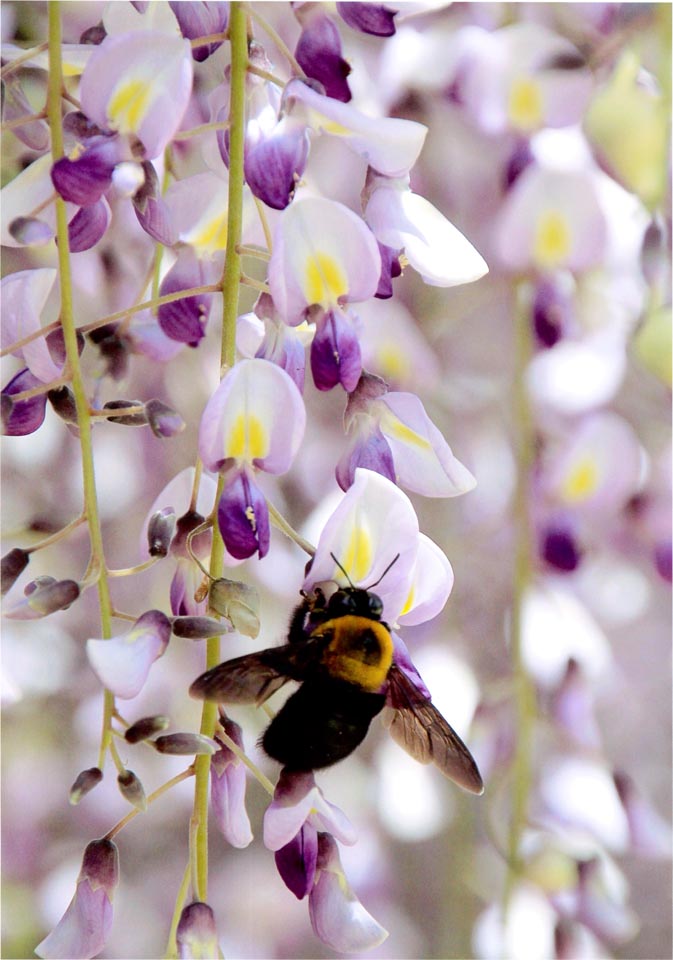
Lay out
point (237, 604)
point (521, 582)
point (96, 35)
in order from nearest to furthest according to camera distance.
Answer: point (237, 604), point (96, 35), point (521, 582)


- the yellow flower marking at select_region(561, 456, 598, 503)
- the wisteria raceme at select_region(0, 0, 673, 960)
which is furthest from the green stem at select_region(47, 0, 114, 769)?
the yellow flower marking at select_region(561, 456, 598, 503)

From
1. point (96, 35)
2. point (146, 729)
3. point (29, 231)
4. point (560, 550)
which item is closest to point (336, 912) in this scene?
point (146, 729)

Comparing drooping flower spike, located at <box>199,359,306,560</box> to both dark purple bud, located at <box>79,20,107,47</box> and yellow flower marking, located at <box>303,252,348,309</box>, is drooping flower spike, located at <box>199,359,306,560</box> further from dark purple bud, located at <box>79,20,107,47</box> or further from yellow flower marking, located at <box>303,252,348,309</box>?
dark purple bud, located at <box>79,20,107,47</box>

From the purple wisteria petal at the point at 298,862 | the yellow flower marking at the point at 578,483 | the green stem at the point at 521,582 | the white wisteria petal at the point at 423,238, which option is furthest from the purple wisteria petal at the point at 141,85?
the yellow flower marking at the point at 578,483

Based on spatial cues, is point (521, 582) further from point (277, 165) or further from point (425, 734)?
point (277, 165)

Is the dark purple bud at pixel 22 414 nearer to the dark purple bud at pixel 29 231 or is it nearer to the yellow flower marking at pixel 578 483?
the dark purple bud at pixel 29 231

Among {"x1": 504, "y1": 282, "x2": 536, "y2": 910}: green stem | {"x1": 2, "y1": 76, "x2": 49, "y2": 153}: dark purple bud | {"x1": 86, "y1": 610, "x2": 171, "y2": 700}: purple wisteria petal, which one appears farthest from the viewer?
{"x1": 504, "y1": 282, "x2": 536, "y2": 910}: green stem

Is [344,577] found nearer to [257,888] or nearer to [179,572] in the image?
[179,572]

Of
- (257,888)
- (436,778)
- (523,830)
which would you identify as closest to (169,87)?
(523,830)
